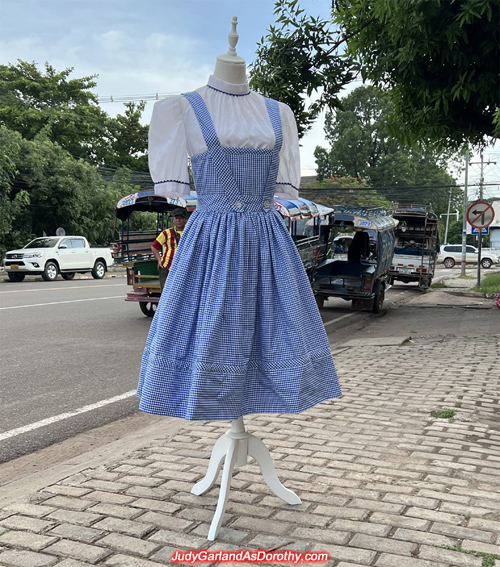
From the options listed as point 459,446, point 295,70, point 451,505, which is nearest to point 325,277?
point 295,70

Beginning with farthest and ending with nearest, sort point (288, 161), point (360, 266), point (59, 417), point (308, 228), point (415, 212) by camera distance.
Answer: point (415, 212) < point (360, 266) < point (308, 228) < point (59, 417) < point (288, 161)

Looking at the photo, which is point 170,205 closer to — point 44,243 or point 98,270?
point 44,243

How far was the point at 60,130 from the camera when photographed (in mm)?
35969

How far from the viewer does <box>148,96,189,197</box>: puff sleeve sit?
2959 mm

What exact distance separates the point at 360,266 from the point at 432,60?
22.5 ft

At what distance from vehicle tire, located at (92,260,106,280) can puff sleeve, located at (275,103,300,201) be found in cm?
2323

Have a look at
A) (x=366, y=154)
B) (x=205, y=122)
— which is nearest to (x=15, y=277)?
(x=205, y=122)

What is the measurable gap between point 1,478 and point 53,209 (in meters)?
27.2

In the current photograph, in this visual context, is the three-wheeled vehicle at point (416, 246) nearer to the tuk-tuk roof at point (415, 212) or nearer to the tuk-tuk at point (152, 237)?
the tuk-tuk roof at point (415, 212)

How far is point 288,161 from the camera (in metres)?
3.34

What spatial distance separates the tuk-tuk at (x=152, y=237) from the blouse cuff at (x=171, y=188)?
25.8 feet

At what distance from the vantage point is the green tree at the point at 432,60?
7484 mm

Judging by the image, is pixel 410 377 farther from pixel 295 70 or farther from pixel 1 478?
pixel 295 70

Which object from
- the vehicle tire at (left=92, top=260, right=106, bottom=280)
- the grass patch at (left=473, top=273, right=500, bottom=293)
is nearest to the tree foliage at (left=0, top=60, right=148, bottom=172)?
the vehicle tire at (left=92, top=260, right=106, bottom=280)
